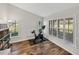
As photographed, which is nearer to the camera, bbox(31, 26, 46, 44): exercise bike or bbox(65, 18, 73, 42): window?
bbox(65, 18, 73, 42): window

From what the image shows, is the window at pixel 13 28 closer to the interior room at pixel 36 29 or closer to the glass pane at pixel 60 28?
the interior room at pixel 36 29

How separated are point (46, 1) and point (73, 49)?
3.25 ft

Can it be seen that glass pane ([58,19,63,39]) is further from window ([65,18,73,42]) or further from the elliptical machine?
the elliptical machine

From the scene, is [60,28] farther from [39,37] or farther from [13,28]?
[13,28]

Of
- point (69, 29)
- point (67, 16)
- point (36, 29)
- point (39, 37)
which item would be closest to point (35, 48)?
point (39, 37)

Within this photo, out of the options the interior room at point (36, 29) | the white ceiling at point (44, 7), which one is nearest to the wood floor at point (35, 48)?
the interior room at point (36, 29)

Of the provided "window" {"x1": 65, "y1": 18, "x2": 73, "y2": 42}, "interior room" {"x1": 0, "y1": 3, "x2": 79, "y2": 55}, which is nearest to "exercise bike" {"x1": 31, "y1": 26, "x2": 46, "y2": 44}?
"interior room" {"x1": 0, "y1": 3, "x2": 79, "y2": 55}

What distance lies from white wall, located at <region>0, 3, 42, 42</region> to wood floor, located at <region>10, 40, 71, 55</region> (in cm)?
11

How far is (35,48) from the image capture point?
201cm

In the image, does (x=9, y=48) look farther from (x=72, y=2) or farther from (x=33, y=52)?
(x=72, y=2)

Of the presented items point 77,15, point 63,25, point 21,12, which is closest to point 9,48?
point 21,12

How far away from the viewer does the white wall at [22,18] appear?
194 cm

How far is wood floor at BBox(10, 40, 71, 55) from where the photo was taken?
6.46 ft

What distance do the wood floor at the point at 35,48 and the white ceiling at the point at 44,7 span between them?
585mm
